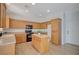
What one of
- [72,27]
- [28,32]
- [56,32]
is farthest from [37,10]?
[72,27]

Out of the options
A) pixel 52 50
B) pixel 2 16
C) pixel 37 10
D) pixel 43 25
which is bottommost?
pixel 52 50

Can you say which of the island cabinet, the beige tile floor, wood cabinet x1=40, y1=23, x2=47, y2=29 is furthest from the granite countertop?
wood cabinet x1=40, y1=23, x2=47, y2=29

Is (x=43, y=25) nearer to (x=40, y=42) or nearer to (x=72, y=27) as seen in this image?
(x=40, y=42)

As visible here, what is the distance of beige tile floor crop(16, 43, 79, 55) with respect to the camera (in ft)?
5.74

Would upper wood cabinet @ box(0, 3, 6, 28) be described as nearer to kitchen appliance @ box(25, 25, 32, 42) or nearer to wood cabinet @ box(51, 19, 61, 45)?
kitchen appliance @ box(25, 25, 32, 42)

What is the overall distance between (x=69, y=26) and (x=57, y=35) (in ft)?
0.92

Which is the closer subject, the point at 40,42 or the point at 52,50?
the point at 52,50

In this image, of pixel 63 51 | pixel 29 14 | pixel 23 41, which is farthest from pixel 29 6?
pixel 63 51

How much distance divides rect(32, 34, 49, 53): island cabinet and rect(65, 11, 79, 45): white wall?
0.39 metres

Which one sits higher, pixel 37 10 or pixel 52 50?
pixel 37 10

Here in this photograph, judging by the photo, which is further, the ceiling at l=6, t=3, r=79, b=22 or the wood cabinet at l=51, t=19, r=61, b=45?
the wood cabinet at l=51, t=19, r=61, b=45

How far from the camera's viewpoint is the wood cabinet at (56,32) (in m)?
1.92

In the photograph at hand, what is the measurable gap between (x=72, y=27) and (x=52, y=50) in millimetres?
581

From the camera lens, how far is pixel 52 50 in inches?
70.9
